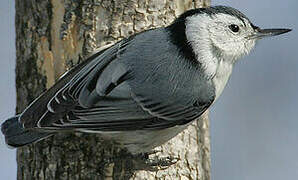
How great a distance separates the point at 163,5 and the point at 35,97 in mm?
657

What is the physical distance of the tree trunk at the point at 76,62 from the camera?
309 cm

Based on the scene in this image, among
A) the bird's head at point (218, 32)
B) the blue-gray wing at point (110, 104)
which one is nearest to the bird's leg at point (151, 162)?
the blue-gray wing at point (110, 104)

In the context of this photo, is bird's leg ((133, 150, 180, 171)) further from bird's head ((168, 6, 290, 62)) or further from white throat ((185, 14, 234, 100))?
bird's head ((168, 6, 290, 62))

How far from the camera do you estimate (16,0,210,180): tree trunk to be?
3.09m

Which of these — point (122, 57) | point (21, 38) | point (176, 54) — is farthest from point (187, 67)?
point (21, 38)

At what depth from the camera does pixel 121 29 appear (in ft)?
10.6

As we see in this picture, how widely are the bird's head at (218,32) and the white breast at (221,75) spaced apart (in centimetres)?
3

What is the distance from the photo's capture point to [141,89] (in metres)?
2.95

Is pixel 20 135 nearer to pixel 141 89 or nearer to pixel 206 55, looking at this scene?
pixel 141 89

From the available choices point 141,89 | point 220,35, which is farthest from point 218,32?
point 141,89

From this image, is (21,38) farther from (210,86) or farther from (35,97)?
(210,86)

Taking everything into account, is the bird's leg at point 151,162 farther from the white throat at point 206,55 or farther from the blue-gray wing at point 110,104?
→ the white throat at point 206,55

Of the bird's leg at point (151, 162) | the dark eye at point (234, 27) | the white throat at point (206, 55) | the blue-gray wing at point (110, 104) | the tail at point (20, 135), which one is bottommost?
the bird's leg at point (151, 162)

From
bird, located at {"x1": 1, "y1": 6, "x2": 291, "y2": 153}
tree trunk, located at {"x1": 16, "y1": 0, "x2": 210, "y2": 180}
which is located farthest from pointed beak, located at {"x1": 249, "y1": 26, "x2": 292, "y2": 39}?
tree trunk, located at {"x1": 16, "y1": 0, "x2": 210, "y2": 180}
